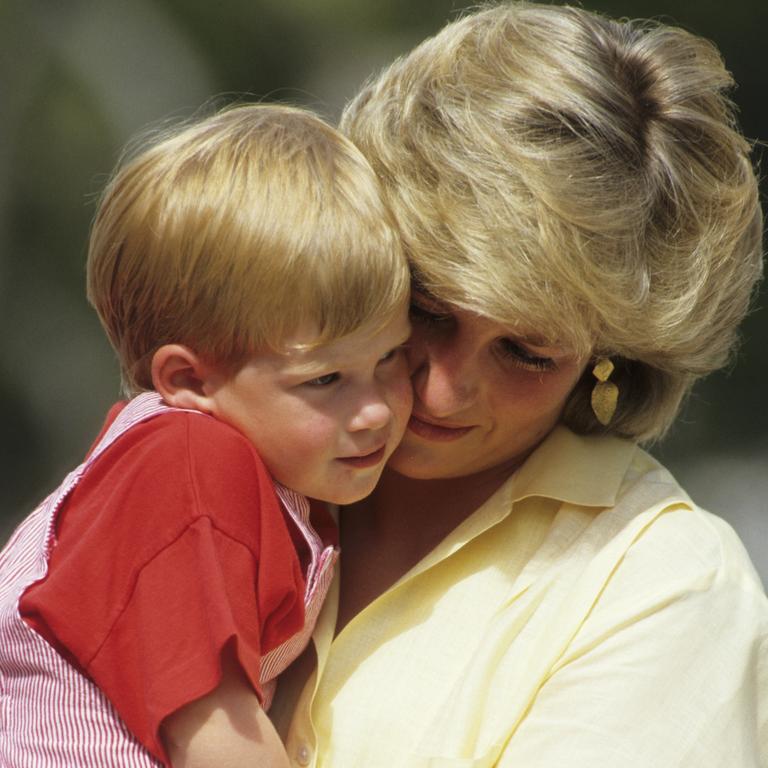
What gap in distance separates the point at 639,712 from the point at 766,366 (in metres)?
4.24

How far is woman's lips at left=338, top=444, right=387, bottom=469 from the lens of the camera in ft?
7.28

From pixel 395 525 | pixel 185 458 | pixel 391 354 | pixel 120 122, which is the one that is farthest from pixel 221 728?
pixel 120 122

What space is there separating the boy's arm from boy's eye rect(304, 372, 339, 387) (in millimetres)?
420

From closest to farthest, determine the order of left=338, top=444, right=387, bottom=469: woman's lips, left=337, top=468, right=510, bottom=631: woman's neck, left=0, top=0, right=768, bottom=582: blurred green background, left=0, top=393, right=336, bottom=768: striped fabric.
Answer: left=0, top=393, right=336, bottom=768: striped fabric < left=338, top=444, right=387, bottom=469: woman's lips < left=337, top=468, right=510, bottom=631: woman's neck < left=0, top=0, right=768, bottom=582: blurred green background

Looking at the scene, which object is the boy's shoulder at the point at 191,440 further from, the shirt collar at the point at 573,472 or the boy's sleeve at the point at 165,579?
the shirt collar at the point at 573,472

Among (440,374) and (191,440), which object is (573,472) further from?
(191,440)

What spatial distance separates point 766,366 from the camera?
6.07m

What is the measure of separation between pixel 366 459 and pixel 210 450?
31 centimetres

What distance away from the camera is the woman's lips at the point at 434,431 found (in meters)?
2.42

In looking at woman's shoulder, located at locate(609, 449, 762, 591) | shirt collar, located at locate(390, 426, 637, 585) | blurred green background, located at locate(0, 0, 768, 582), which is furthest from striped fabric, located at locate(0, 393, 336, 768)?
blurred green background, located at locate(0, 0, 768, 582)

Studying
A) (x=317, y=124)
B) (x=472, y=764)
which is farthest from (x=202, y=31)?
(x=472, y=764)

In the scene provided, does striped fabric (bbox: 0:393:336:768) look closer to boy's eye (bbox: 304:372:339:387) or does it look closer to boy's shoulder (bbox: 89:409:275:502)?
boy's shoulder (bbox: 89:409:275:502)

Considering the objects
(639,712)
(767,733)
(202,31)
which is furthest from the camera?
(202,31)

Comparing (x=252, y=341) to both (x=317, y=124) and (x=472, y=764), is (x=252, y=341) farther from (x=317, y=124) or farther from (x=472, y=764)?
(x=472, y=764)
